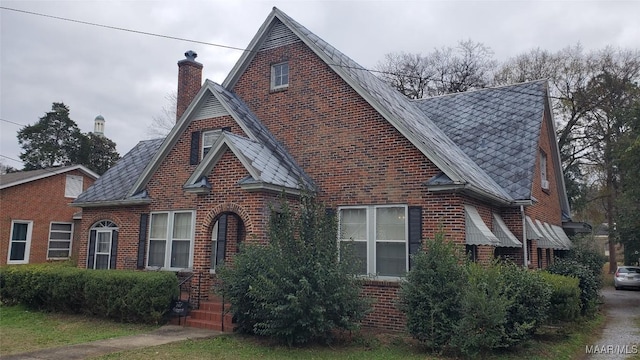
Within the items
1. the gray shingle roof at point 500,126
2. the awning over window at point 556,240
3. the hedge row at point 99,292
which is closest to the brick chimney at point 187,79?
the hedge row at point 99,292

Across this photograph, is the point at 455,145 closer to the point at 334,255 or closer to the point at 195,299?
the point at 334,255

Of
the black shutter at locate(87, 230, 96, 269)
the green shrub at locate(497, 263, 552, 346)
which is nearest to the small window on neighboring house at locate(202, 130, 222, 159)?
the black shutter at locate(87, 230, 96, 269)

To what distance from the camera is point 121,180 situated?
57.7 ft

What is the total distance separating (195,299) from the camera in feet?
39.2

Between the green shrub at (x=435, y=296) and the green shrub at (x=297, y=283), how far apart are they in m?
1.03

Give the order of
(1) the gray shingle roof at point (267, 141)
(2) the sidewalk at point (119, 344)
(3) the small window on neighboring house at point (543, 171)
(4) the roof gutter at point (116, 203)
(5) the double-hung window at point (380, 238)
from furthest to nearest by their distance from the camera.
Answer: (3) the small window on neighboring house at point (543, 171)
(4) the roof gutter at point (116, 203)
(1) the gray shingle roof at point (267, 141)
(5) the double-hung window at point (380, 238)
(2) the sidewalk at point (119, 344)

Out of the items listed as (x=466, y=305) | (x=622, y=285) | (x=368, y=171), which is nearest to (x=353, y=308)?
(x=466, y=305)

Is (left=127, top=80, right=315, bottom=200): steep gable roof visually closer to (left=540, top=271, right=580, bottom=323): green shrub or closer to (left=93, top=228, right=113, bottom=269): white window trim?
(left=93, top=228, right=113, bottom=269): white window trim

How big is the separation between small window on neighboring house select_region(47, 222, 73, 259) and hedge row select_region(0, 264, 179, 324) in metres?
11.1

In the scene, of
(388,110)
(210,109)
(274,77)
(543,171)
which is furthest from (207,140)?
(543,171)

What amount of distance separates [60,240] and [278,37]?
17460 millimetres

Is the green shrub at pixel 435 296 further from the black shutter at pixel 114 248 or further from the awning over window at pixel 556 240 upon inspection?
the black shutter at pixel 114 248

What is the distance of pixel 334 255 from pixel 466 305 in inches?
101

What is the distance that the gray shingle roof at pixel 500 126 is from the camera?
14477 mm
